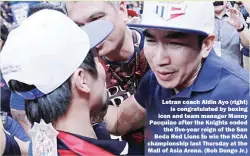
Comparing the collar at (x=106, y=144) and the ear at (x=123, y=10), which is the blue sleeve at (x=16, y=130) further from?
the ear at (x=123, y=10)

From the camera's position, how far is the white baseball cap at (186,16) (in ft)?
5.61

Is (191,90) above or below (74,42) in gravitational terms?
below

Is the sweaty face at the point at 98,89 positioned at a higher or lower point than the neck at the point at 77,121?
higher

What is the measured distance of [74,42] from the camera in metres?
1.78

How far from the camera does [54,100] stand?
1.81 meters

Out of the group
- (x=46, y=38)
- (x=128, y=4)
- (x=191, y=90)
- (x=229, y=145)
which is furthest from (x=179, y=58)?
(x=46, y=38)

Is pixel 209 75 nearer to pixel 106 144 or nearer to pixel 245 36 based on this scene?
pixel 245 36

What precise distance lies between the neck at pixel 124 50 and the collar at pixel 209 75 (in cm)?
30

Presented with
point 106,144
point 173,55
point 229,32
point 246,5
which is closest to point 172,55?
point 173,55

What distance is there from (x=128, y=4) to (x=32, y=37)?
42 centimetres

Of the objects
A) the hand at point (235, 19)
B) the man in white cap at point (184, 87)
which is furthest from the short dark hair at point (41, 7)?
the hand at point (235, 19)

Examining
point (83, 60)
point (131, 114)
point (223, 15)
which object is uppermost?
point (223, 15)

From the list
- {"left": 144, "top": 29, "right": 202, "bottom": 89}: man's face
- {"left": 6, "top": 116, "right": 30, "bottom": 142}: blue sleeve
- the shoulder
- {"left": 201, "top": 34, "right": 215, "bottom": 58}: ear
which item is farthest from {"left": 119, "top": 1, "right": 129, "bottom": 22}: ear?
{"left": 6, "top": 116, "right": 30, "bottom": 142}: blue sleeve

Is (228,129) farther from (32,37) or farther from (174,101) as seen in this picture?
(32,37)
